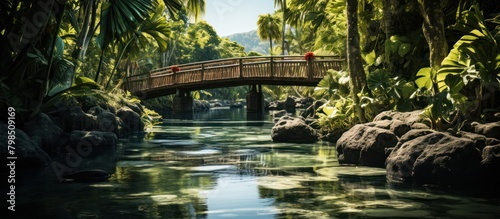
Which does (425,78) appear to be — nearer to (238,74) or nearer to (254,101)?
(238,74)

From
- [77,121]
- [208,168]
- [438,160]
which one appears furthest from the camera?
[77,121]

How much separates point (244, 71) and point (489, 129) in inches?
831

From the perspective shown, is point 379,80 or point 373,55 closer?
point 379,80

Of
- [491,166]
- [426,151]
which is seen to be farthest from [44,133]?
[491,166]

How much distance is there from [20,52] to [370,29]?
11.2 meters

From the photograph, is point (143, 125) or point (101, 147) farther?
point (143, 125)

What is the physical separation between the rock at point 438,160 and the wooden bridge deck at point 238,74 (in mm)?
13958

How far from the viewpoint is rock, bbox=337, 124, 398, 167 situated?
11500 millimetres

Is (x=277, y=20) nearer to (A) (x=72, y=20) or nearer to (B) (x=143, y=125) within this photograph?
(B) (x=143, y=125)

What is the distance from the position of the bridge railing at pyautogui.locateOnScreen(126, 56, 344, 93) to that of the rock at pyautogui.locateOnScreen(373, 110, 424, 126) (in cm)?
1019

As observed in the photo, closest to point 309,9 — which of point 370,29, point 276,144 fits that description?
point 370,29

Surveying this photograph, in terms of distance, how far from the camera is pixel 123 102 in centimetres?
2330

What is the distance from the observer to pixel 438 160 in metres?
9.25

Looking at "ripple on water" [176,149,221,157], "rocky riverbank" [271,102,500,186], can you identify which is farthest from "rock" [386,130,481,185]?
"ripple on water" [176,149,221,157]
